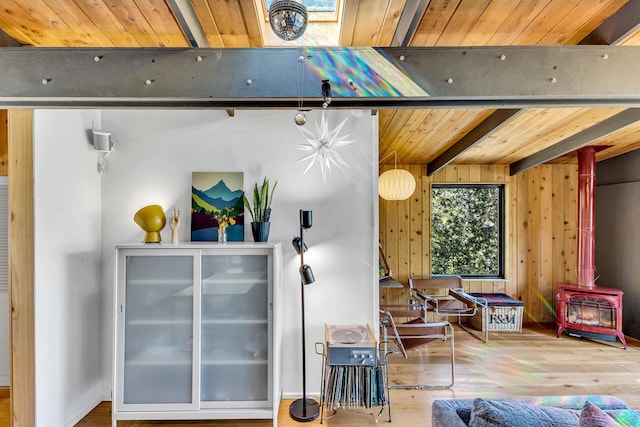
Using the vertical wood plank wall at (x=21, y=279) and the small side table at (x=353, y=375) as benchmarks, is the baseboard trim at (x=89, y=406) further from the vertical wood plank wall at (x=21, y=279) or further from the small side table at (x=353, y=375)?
the small side table at (x=353, y=375)

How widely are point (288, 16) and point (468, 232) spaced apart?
4.45 meters

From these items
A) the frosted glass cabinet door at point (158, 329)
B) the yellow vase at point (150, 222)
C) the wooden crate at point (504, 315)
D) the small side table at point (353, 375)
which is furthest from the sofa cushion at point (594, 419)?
the wooden crate at point (504, 315)

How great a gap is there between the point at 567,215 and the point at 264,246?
4649 millimetres

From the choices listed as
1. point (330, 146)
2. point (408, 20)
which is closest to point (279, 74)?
point (408, 20)

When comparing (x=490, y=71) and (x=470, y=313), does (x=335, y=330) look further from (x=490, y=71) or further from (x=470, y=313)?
(x=470, y=313)

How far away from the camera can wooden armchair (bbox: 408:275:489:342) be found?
405cm

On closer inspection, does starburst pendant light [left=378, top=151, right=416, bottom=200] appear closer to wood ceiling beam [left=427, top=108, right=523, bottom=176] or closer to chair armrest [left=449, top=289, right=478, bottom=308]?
wood ceiling beam [left=427, top=108, right=523, bottom=176]

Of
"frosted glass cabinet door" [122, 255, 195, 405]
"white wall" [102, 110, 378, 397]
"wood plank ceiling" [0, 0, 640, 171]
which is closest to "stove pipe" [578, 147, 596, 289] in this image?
"wood plank ceiling" [0, 0, 640, 171]

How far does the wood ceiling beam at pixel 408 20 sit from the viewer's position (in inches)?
54.4

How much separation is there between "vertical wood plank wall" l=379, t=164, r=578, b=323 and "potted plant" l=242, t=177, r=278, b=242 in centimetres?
252

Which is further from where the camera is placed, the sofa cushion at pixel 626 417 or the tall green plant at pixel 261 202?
the tall green plant at pixel 261 202

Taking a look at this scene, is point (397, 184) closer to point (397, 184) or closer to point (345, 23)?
point (397, 184)

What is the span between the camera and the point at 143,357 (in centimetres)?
237

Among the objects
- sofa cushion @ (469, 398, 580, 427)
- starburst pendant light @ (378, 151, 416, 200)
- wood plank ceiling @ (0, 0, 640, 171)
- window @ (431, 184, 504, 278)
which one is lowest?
sofa cushion @ (469, 398, 580, 427)
